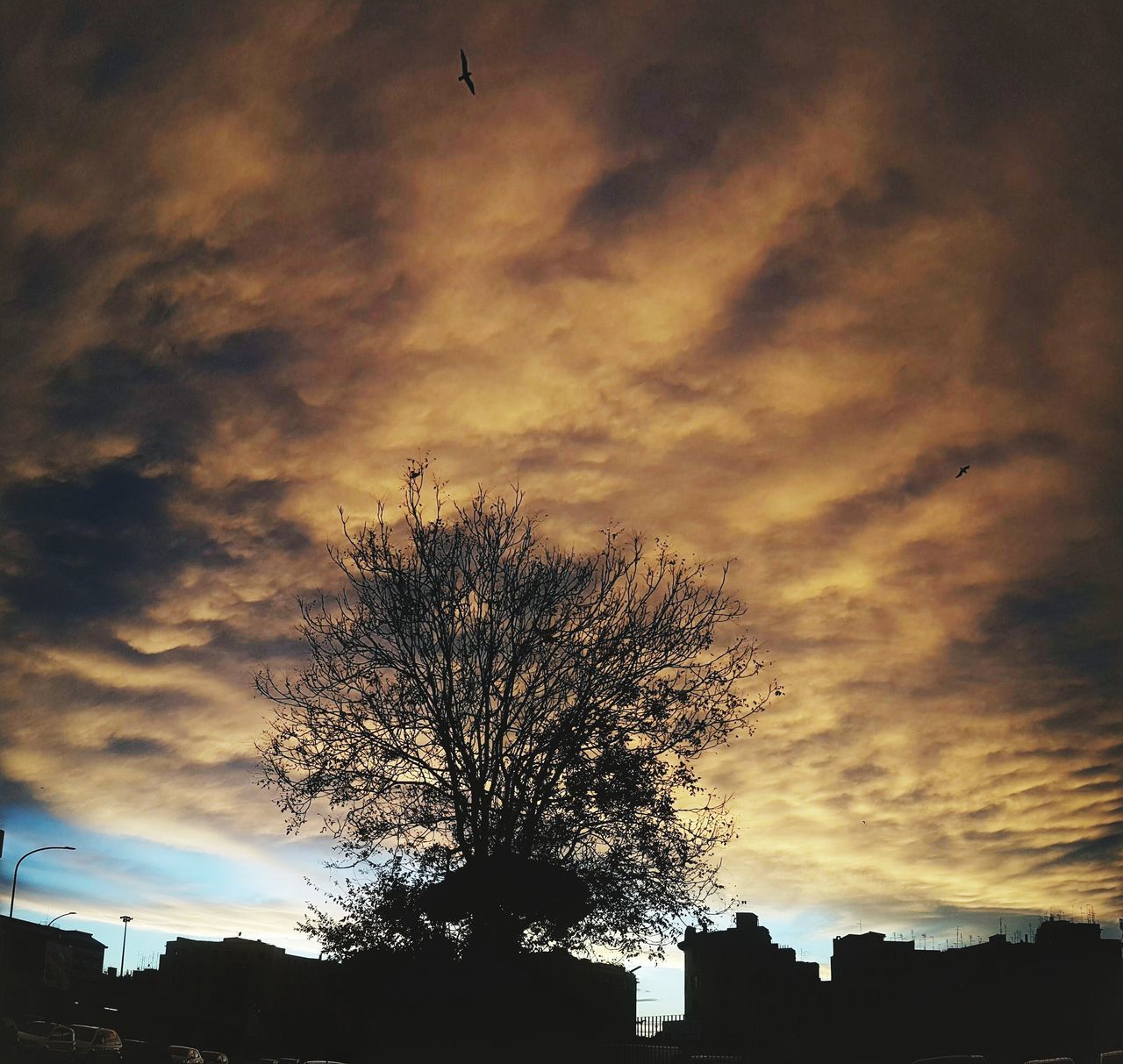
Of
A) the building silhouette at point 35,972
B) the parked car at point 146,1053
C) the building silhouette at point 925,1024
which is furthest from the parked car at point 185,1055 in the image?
the building silhouette at point 925,1024

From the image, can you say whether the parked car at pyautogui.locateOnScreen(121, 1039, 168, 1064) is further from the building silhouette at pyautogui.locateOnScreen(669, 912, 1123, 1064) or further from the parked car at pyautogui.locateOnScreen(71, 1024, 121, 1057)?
the building silhouette at pyautogui.locateOnScreen(669, 912, 1123, 1064)

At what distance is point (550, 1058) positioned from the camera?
824 inches

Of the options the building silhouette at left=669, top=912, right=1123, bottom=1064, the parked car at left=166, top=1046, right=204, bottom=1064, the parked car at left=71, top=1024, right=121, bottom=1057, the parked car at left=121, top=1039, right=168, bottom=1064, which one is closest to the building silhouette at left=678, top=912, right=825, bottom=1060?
the building silhouette at left=669, top=912, right=1123, bottom=1064

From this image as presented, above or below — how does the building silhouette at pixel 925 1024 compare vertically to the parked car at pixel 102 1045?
above

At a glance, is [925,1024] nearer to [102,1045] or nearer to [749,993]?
[749,993]

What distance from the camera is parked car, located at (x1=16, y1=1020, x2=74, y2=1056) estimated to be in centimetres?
4617

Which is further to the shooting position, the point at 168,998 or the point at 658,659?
the point at 168,998

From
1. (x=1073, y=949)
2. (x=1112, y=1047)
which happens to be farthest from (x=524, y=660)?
(x=1073, y=949)

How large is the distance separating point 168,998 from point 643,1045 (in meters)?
87.2

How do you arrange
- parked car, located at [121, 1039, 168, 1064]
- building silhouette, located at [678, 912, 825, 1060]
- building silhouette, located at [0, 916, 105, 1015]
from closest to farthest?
building silhouette, located at [678, 912, 825, 1060]
parked car, located at [121, 1039, 168, 1064]
building silhouette, located at [0, 916, 105, 1015]

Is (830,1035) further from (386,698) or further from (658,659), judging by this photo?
(386,698)

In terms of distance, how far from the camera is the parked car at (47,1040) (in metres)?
46.2

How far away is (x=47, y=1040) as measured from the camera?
159 feet

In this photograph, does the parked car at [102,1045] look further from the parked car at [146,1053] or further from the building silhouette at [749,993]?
the building silhouette at [749,993]
